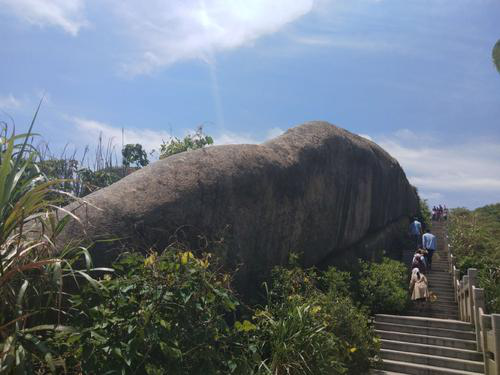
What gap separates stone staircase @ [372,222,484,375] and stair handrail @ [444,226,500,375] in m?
0.33

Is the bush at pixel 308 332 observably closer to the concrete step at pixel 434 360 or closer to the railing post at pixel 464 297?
the concrete step at pixel 434 360

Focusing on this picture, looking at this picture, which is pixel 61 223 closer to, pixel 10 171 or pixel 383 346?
pixel 10 171

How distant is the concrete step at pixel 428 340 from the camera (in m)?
10.1

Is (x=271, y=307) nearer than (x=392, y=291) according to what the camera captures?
Yes

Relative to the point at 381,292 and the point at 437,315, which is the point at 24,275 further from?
the point at 437,315

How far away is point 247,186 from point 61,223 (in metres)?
5.30

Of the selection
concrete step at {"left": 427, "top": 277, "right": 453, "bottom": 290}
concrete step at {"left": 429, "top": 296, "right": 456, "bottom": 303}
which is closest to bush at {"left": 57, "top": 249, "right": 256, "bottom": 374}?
concrete step at {"left": 429, "top": 296, "right": 456, "bottom": 303}

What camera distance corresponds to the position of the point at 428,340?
1042 centimetres

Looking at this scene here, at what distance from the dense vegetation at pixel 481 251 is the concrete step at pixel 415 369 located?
12.1 feet

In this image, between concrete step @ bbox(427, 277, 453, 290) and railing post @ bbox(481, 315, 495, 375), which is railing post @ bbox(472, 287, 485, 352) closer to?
railing post @ bbox(481, 315, 495, 375)

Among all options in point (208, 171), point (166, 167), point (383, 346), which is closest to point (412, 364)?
point (383, 346)

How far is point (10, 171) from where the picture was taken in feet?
15.3

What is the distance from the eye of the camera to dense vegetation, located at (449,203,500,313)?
43.1ft

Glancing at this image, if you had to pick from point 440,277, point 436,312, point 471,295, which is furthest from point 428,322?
point 440,277
